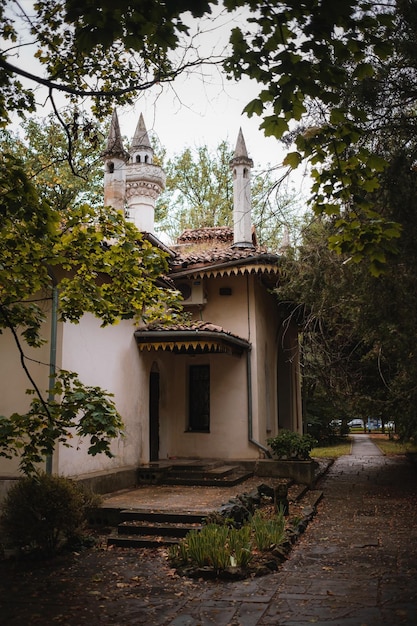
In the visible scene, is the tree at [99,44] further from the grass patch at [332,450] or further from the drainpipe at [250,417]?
the grass patch at [332,450]

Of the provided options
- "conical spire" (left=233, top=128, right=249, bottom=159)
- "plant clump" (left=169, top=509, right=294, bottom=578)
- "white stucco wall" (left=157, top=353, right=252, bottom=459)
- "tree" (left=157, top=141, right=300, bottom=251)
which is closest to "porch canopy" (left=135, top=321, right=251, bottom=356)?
"white stucco wall" (left=157, top=353, right=252, bottom=459)

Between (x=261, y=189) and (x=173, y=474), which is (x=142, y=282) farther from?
(x=261, y=189)

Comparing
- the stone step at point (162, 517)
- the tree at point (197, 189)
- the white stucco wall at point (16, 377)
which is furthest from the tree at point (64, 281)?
the tree at point (197, 189)

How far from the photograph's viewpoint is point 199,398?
47.8ft

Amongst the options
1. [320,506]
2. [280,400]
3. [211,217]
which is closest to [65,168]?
[211,217]

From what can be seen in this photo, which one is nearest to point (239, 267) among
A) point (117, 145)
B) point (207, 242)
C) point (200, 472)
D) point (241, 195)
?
point (241, 195)

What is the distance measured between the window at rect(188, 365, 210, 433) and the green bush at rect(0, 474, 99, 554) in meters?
7.32

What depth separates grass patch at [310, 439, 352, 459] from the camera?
22.3 m

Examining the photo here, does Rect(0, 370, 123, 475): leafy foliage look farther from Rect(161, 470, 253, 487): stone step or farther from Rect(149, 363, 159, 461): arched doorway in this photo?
Rect(149, 363, 159, 461): arched doorway

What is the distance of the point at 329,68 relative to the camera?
3850 millimetres

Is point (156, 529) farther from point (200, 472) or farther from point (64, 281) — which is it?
point (200, 472)

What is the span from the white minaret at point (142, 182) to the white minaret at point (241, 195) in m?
2.57

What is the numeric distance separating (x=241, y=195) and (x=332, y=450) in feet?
46.4

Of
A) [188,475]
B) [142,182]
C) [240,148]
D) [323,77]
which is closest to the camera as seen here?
[323,77]
